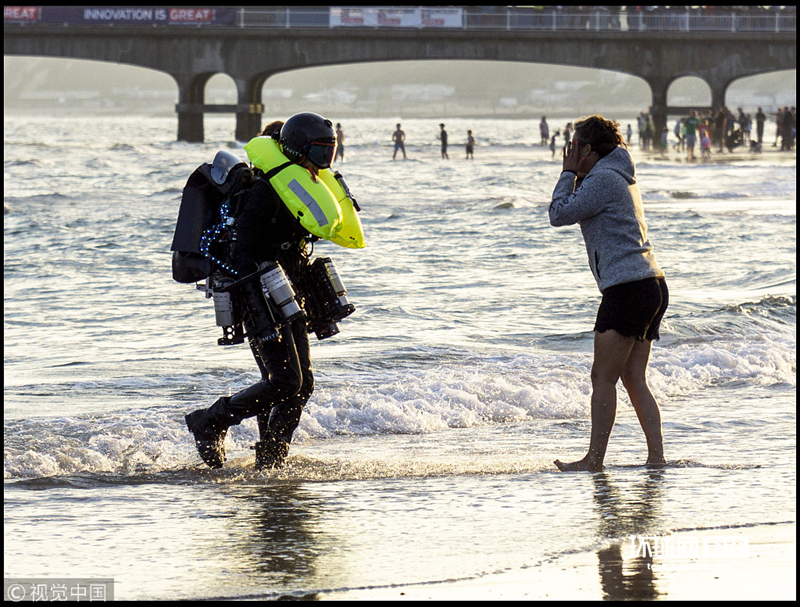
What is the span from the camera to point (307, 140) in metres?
4.89

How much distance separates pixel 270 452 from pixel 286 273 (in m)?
0.86

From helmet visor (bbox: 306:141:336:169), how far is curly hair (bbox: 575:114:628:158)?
1045 mm

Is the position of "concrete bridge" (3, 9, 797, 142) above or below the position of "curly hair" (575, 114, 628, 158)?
above

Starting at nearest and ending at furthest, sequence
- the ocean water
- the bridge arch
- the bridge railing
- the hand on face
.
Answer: the ocean water → the hand on face → the bridge railing → the bridge arch

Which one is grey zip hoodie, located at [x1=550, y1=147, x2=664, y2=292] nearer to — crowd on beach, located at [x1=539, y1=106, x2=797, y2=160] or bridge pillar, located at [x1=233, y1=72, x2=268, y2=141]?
crowd on beach, located at [x1=539, y1=106, x2=797, y2=160]

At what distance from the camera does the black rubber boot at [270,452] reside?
17.4ft

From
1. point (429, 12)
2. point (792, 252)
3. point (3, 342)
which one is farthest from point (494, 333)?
point (429, 12)

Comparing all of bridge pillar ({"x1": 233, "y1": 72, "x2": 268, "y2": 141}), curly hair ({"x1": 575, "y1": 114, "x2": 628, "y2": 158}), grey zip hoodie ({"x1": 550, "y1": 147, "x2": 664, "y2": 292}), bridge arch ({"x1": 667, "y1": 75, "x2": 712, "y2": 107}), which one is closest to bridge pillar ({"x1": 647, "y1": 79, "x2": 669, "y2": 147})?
bridge pillar ({"x1": 233, "y1": 72, "x2": 268, "y2": 141})

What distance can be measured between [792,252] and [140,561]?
13.7m

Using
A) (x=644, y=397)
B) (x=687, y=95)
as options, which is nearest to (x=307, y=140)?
(x=644, y=397)

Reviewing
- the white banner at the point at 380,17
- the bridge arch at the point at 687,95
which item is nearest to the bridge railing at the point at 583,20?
the white banner at the point at 380,17

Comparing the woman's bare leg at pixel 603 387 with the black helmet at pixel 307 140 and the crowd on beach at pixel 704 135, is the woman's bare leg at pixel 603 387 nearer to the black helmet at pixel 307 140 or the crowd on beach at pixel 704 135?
the black helmet at pixel 307 140

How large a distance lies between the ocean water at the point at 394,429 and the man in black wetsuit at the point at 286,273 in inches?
11.5

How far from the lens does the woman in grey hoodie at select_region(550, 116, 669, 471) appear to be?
191 inches
